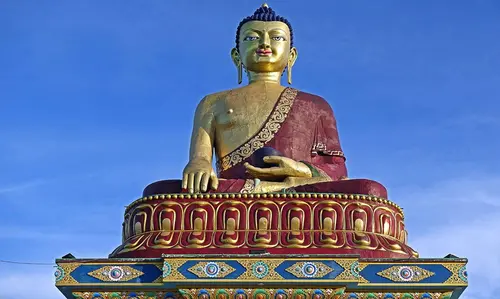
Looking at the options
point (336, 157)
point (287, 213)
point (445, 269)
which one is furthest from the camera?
point (336, 157)

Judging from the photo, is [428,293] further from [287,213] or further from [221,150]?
[221,150]

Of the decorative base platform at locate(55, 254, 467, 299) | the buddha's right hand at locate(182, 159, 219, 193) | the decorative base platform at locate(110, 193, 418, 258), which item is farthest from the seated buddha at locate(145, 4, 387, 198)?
the decorative base platform at locate(55, 254, 467, 299)

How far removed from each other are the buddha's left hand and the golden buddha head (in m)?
2.11

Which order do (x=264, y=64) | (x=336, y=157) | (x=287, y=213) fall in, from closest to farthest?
(x=287, y=213)
(x=336, y=157)
(x=264, y=64)

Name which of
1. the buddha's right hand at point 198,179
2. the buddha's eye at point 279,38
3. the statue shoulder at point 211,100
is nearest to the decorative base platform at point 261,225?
the buddha's right hand at point 198,179

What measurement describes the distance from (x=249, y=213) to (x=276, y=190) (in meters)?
0.55

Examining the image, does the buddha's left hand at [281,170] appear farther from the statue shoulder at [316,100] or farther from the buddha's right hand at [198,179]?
the statue shoulder at [316,100]

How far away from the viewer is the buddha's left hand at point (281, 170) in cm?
905

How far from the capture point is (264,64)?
1096 cm

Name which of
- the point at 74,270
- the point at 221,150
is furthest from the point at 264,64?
the point at 74,270

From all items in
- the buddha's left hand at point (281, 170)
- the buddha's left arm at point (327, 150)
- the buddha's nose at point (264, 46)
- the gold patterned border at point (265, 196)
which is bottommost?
the gold patterned border at point (265, 196)

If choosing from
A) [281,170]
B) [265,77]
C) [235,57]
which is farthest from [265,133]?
[235,57]

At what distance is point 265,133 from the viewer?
1005 centimetres

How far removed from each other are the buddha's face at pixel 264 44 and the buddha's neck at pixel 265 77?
68 millimetres
